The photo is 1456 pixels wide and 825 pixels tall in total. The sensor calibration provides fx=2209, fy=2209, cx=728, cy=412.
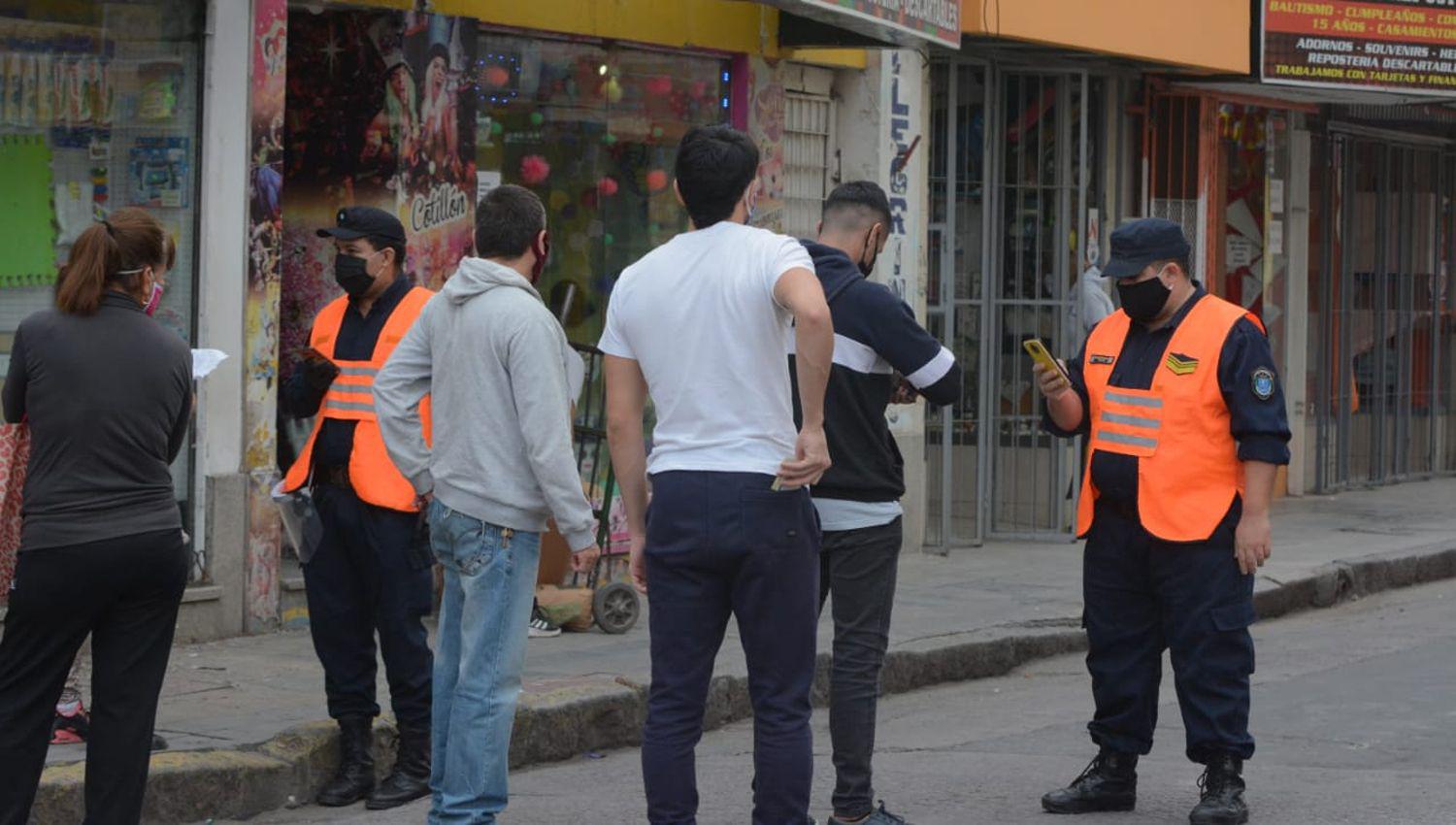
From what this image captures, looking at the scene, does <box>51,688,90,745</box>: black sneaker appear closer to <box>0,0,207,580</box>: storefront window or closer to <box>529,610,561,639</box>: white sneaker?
<box>0,0,207,580</box>: storefront window

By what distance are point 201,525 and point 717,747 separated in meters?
2.73

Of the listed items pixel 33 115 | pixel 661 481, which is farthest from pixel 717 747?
pixel 33 115

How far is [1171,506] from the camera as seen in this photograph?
652cm

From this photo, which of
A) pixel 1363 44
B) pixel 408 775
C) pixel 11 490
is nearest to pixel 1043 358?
pixel 408 775

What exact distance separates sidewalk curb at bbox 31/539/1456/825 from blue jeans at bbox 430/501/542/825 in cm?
123

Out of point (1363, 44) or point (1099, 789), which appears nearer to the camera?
point (1099, 789)

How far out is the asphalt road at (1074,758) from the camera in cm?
681

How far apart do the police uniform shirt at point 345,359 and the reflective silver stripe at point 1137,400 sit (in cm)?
231

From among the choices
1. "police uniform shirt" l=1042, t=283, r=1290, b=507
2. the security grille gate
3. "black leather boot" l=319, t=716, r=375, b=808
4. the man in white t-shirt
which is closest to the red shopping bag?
"black leather boot" l=319, t=716, r=375, b=808

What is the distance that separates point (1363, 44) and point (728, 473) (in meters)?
12.0

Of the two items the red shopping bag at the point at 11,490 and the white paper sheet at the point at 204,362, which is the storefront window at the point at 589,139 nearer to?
the white paper sheet at the point at 204,362

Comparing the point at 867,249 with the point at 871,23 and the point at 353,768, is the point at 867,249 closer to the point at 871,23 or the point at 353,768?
the point at 353,768

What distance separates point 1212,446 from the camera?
6535 mm

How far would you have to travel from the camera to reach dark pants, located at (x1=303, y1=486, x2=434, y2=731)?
6.99m
